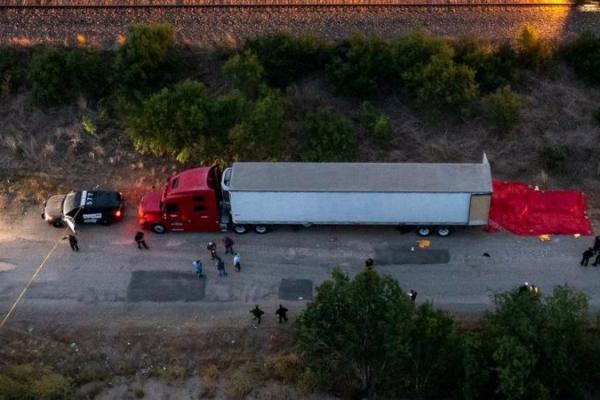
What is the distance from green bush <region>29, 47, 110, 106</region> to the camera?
114 feet

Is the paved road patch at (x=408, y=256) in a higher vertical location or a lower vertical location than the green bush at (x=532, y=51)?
lower

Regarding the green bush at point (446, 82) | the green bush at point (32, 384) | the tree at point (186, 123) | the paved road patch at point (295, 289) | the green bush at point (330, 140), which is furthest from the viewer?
the green bush at point (446, 82)

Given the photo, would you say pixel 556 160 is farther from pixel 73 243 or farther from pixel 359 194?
pixel 73 243

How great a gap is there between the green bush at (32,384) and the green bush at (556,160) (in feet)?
72.6

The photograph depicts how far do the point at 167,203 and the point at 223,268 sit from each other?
369 centimetres

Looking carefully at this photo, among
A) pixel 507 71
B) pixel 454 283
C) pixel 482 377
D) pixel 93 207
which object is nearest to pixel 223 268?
pixel 93 207

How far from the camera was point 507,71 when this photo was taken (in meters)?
34.8

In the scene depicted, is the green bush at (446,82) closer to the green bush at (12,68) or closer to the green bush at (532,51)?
the green bush at (532,51)

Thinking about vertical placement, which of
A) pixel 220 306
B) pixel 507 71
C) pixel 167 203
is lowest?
pixel 220 306

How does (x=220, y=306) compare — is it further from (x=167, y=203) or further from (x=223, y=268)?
(x=167, y=203)

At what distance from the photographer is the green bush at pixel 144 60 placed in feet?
112

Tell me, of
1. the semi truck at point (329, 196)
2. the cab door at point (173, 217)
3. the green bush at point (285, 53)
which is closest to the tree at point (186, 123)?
the semi truck at point (329, 196)

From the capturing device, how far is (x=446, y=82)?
33344mm

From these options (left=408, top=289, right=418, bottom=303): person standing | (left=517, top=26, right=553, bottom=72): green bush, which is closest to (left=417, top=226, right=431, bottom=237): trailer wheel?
(left=408, top=289, right=418, bottom=303): person standing
